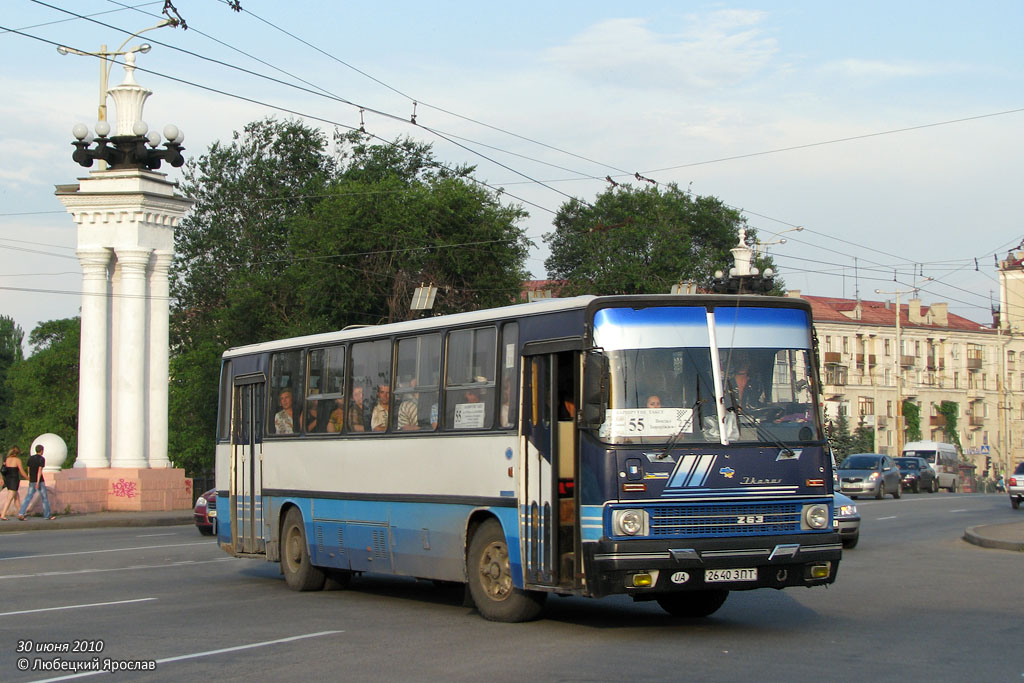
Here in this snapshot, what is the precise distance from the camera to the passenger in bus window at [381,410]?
48.1ft

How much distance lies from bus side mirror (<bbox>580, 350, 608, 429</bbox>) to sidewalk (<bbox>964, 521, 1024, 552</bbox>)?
13489mm

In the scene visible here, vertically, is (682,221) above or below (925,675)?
above

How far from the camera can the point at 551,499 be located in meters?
11.8

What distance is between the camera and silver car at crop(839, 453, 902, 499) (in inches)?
1773

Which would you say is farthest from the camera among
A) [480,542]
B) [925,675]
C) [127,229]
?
[127,229]

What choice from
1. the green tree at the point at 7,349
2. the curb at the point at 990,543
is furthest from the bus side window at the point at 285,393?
the green tree at the point at 7,349

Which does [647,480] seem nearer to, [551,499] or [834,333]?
[551,499]

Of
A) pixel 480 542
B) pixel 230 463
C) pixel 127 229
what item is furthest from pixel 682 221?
pixel 480 542

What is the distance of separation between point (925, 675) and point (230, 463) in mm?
11260

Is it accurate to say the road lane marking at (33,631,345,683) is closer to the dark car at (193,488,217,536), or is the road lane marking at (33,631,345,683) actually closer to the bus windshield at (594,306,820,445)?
the bus windshield at (594,306,820,445)

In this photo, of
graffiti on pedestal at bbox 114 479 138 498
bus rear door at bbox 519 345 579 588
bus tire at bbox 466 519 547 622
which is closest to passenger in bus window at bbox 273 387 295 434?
bus tire at bbox 466 519 547 622

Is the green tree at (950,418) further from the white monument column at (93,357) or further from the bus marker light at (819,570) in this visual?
the bus marker light at (819,570)

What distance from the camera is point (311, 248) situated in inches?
2324

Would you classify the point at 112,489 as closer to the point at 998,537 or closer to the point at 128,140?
the point at 128,140
